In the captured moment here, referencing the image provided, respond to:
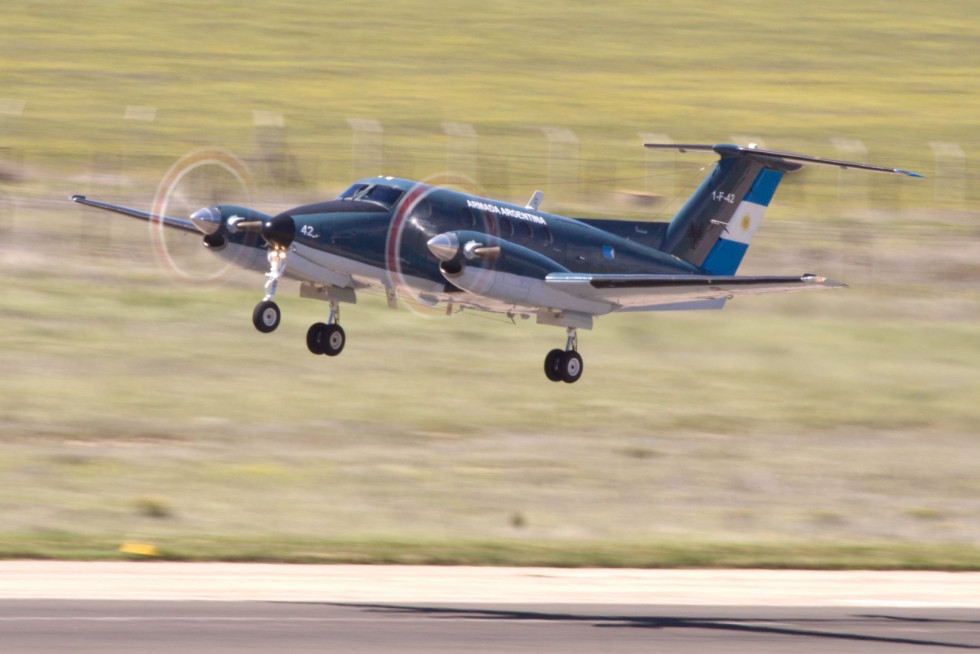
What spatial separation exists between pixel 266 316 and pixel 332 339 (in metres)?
2.02

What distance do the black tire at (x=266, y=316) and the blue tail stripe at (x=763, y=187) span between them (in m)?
12.6

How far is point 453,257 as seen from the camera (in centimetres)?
2581

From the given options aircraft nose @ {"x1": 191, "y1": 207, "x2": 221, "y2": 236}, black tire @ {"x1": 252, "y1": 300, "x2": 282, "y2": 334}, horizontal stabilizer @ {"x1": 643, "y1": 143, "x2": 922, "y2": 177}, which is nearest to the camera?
aircraft nose @ {"x1": 191, "y1": 207, "x2": 221, "y2": 236}

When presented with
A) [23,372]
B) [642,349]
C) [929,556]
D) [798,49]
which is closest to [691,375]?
[642,349]

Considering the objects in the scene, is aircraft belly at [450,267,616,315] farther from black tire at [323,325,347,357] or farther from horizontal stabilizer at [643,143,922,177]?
horizontal stabilizer at [643,143,922,177]

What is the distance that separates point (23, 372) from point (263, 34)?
148 ft

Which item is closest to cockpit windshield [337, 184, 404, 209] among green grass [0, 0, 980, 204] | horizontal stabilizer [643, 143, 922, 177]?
horizontal stabilizer [643, 143, 922, 177]

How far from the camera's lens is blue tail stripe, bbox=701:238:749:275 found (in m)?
32.2

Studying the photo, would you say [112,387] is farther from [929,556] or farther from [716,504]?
[929,556]

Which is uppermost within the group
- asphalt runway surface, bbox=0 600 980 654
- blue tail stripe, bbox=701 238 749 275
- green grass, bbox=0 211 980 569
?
blue tail stripe, bbox=701 238 749 275

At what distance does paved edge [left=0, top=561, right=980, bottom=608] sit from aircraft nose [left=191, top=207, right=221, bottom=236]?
291 inches

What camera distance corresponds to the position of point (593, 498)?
40.2 m

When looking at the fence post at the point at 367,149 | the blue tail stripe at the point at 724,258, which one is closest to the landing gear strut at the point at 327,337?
the blue tail stripe at the point at 724,258

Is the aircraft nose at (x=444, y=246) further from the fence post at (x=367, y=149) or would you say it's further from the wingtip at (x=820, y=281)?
the fence post at (x=367, y=149)
